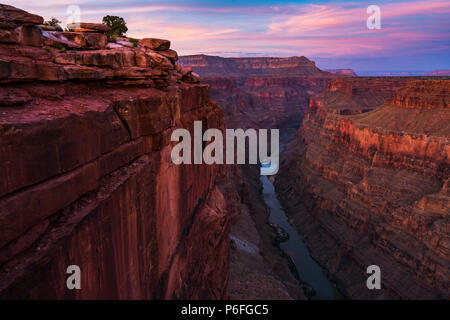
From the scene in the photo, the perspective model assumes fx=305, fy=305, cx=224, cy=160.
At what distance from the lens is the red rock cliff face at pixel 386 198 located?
33.0m

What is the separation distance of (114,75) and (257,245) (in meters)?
29.9

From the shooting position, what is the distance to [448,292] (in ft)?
96.1

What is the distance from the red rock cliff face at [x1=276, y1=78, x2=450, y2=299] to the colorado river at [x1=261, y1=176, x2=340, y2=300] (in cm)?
124

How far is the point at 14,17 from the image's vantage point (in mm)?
6855

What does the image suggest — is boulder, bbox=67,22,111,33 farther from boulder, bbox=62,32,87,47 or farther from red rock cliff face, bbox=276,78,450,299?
red rock cliff face, bbox=276,78,450,299

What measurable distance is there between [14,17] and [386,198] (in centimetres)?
4329

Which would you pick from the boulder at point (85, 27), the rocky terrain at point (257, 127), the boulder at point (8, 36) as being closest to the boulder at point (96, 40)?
the boulder at point (85, 27)

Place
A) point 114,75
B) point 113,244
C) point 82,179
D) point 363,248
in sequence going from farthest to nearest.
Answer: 1. point 363,248
2. point 114,75
3. point 113,244
4. point 82,179

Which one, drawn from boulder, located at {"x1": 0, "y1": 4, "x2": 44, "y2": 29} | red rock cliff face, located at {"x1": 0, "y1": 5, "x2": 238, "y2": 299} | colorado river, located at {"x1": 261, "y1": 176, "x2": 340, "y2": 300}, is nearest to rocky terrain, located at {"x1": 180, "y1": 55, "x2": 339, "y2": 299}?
colorado river, located at {"x1": 261, "y1": 176, "x2": 340, "y2": 300}

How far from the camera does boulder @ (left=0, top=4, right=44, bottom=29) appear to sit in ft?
21.9

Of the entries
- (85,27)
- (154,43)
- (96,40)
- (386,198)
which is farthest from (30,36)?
(386,198)

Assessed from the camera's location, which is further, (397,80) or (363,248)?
(397,80)

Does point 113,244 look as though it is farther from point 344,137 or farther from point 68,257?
point 344,137
